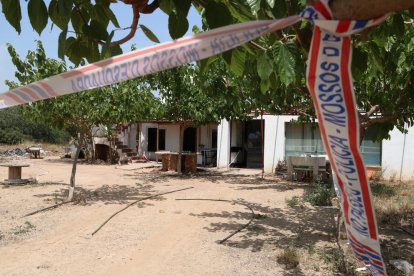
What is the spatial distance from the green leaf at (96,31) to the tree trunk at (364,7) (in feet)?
3.87

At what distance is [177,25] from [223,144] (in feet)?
61.8

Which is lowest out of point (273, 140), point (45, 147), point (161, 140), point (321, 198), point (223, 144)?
point (321, 198)

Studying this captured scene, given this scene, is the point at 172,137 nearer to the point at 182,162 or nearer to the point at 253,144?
the point at 182,162

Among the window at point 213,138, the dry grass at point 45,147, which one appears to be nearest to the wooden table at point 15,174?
the window at point 213,138

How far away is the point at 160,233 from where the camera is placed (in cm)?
780

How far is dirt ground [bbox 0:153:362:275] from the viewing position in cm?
594

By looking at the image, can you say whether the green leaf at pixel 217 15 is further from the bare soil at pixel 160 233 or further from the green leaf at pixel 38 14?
the bare soil at pixel 160 233

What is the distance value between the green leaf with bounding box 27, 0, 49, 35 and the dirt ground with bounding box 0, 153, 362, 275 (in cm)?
439

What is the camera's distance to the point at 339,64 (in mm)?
1521

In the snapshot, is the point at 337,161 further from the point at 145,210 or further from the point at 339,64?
the point at 145,210

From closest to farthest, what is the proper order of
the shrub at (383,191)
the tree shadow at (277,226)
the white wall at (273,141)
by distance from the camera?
the tree shadow at (277,226) → the shrub at (383,191) → the white wall at (273,141)

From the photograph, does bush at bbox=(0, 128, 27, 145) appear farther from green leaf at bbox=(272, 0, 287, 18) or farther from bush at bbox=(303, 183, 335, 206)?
green leaf at bbox=(272, 0, 287, 18)

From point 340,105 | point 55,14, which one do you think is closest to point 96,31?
point 55,14

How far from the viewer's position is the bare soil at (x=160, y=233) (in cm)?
593
